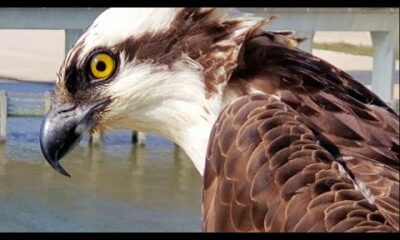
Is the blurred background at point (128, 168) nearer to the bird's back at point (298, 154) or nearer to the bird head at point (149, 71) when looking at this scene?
the bird head at point (149, 71)

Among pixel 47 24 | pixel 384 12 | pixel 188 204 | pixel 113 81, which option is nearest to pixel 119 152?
pixel 188 204

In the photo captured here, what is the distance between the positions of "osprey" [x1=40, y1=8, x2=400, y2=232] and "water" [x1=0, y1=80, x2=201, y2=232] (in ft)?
15.5

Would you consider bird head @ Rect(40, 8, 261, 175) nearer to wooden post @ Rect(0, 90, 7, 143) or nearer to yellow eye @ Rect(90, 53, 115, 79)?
yellow eye @ Rect(90, 53, 115, 79)

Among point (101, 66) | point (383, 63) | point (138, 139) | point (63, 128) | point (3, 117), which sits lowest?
point (138, 139)

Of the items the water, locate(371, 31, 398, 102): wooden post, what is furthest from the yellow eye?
locate(371, 31, 398, 102): wooden post

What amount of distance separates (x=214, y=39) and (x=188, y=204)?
23.4 feet

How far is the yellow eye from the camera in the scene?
1695mm

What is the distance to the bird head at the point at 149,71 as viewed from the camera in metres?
1.65

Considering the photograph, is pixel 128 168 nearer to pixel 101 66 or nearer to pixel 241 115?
pixel 101 66

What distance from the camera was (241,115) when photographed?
1521 millimetres

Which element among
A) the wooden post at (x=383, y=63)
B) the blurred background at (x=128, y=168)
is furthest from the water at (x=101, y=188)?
the wooden post at (x=383, y=63)

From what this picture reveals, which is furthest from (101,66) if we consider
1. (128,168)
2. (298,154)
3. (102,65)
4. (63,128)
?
(128,168)

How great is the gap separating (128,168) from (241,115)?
26.8 feet
